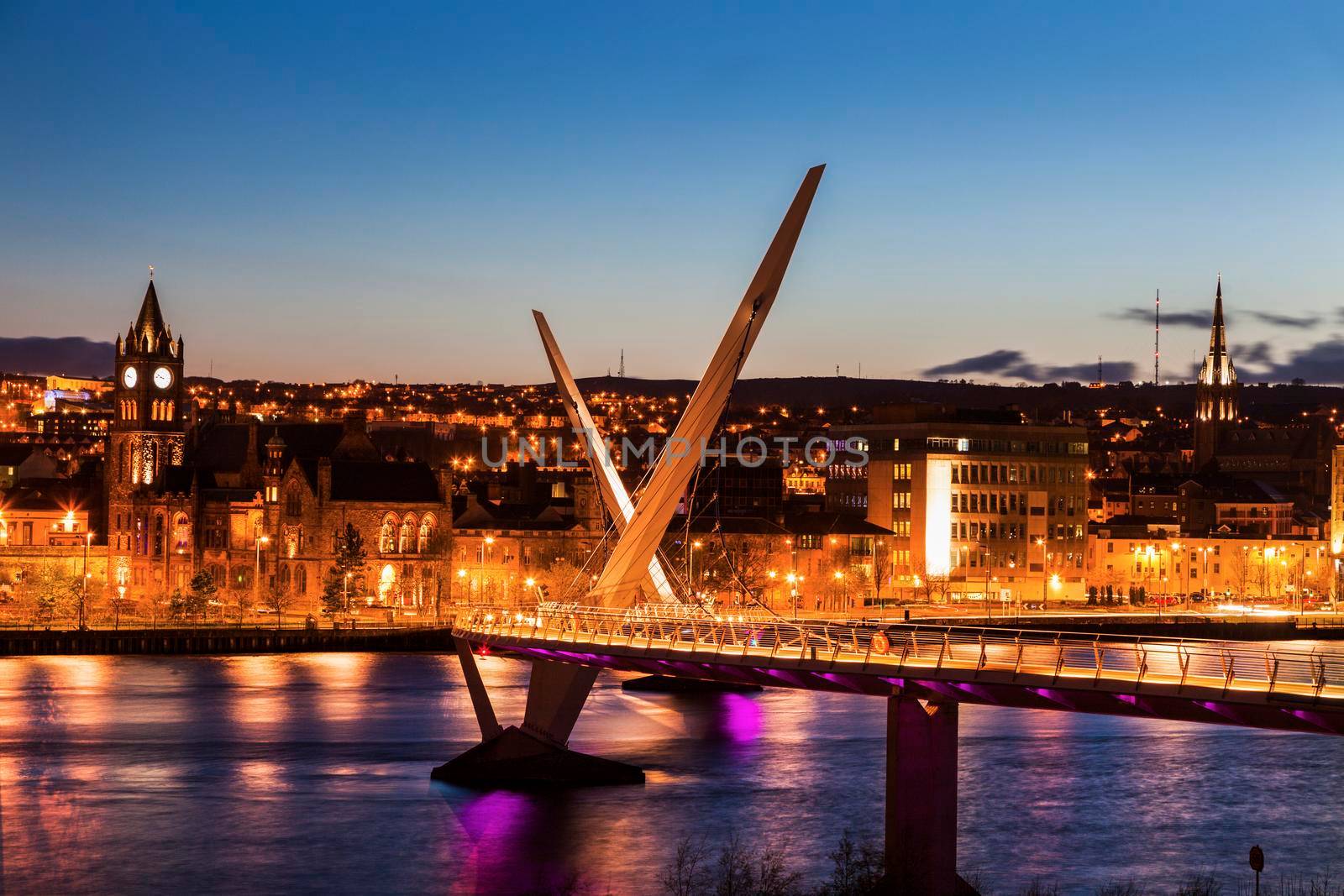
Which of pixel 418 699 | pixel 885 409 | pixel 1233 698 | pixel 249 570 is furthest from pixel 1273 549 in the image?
pixel 1233 698

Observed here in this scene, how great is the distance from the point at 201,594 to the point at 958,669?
76.5 m

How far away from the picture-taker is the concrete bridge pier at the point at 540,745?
5316 cm

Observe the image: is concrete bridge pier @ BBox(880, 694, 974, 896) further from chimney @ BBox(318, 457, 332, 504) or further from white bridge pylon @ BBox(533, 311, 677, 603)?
chimney @ BBox(318, 457, 332, 504)

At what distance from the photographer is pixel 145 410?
12888 cm

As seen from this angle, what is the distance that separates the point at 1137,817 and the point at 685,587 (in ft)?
43.4

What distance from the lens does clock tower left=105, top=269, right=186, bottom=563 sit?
126250 mm

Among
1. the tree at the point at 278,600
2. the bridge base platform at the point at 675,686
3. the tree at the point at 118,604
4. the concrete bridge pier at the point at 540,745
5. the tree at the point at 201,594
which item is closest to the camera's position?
the concrete bridge pier at the point at 540,745

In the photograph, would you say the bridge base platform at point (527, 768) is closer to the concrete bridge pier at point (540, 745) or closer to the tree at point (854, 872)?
the concrete bridge pier at point (540, 745)

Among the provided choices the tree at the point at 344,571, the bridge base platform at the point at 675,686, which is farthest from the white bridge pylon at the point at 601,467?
the tree at the point at 344,571

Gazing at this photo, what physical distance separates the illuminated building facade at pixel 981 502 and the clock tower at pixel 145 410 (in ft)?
134

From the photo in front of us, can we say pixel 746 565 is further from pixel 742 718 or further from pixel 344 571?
pixel 742 718

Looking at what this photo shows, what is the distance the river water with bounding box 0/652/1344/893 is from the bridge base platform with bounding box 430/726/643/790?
0.88 meters

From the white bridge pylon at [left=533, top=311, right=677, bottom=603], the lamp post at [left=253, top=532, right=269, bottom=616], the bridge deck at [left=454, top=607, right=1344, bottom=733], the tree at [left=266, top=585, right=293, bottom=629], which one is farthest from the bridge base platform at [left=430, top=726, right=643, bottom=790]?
the lamp post at [left=253, top=532, right=269, bottom=616]

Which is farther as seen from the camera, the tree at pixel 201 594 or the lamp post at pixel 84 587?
the tree at pixel 201 594
